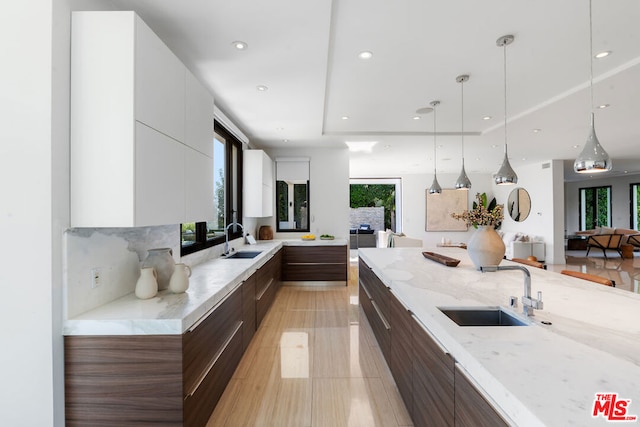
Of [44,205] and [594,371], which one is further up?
[44,205]

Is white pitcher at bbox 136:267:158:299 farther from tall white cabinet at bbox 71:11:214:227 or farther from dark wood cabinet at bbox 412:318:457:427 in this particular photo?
dark wood cabinet at bbox 412:318:457:427

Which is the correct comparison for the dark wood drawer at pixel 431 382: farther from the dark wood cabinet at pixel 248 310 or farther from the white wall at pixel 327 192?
the white wall at pixel 327 192

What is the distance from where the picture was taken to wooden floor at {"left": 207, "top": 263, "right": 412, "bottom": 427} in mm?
1901

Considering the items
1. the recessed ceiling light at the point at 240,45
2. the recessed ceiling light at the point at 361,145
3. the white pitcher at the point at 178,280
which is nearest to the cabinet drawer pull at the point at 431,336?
the white pitcher at the point at 178,280

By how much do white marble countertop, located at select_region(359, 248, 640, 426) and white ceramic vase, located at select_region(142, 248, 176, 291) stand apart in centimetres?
159

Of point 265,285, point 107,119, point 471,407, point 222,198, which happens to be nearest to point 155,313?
point 107,119

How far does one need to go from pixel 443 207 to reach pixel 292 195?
6175 millimetres

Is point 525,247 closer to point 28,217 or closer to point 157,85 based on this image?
point 157,85

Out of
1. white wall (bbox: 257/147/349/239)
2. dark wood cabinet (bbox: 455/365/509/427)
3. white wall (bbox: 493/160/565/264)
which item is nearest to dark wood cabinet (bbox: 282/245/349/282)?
white wall (bbox: 257/147/349/239)

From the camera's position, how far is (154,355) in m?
1.43

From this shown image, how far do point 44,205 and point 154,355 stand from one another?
896 millimetres

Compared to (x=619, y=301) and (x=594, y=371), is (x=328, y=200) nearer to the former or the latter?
(x=619, y=301)

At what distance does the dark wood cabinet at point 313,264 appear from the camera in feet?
17.1

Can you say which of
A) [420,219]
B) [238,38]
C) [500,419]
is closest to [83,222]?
[238,38]
